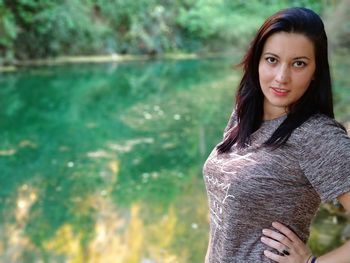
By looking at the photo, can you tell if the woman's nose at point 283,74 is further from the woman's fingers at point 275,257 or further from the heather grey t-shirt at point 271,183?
the woman's fingers at point 275,257

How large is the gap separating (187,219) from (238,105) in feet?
10.7

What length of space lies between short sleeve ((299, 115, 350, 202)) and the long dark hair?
0.19 ft

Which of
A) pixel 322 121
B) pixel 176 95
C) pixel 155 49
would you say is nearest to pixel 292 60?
pixel 322 121

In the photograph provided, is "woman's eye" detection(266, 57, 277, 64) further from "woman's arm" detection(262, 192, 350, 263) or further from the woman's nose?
"woman's arm" detection(262, 192, 350, 263)

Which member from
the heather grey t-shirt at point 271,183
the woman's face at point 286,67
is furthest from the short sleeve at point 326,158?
the woman's face at point 286,67

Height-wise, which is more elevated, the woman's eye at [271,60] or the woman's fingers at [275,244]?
A: the woman's eye at [271,60]

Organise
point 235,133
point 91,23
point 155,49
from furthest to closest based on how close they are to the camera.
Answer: point 155,49 → point 91,23 → point 235,133

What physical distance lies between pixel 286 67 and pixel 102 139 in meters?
7.02

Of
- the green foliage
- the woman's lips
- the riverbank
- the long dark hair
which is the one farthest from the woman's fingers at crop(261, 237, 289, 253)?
the riverbank

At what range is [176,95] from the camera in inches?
521

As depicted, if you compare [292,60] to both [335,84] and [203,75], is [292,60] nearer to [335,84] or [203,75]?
[335,84]

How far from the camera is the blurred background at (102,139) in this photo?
4230 mm

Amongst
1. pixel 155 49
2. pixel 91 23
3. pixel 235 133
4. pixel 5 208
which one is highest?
pixel 235 133

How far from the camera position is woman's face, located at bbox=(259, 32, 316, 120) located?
129 centimetres
